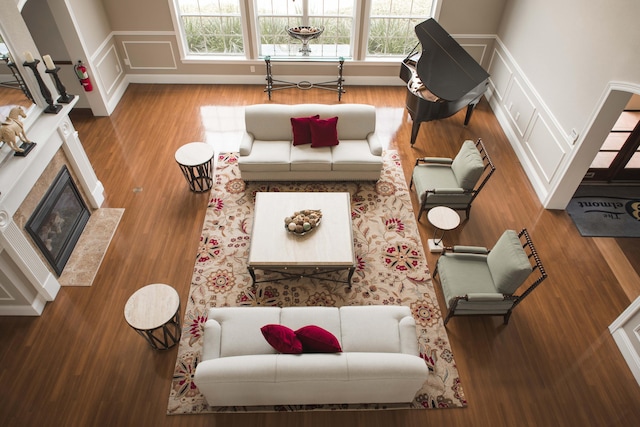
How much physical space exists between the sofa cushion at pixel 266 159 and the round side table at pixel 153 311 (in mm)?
2308

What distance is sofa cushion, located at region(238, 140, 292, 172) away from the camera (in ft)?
19.3

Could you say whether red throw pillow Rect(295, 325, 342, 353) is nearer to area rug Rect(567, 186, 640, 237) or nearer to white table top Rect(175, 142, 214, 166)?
white table top Rect(175, 142, 214, 166)

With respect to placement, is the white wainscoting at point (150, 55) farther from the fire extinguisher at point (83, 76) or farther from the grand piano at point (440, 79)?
the grand piano at point (440, 79)

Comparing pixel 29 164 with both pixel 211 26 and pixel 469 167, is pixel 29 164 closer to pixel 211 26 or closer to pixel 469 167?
pixel 211 26

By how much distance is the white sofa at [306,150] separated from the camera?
19.4 feet

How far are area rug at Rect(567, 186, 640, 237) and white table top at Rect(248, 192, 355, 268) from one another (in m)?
3.35

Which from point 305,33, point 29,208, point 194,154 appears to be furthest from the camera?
point 305,33

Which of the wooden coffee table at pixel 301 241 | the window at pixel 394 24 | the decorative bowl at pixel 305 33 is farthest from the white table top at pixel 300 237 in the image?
the window at pixel 394 24

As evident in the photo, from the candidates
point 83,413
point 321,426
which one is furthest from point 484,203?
point 83,413

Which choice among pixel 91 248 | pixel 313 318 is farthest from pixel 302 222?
pixel 91 248

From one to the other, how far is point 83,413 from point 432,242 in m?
4.25

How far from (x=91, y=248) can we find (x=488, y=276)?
15.7 feet

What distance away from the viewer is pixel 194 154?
19.2 feet

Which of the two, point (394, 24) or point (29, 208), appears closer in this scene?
point (29, 208)
